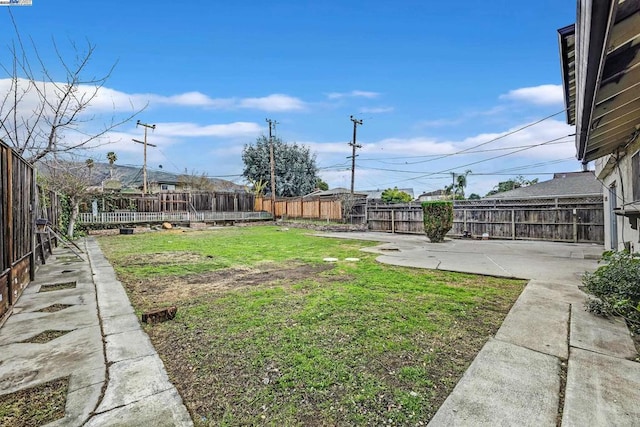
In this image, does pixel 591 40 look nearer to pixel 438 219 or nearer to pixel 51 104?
pixel 51 104

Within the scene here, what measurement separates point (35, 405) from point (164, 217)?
1807cm

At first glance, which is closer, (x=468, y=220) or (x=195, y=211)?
(x=468, y=220)

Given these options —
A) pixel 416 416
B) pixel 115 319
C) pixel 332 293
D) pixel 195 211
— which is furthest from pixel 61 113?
pixel 195 211

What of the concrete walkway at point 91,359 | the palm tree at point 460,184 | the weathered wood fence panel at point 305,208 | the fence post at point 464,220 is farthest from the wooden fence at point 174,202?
the palm tree at point 460,184

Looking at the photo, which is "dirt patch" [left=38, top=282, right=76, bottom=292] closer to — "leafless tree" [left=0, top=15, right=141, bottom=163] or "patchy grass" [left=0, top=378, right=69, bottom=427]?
"leafless tree" [left=0, top=15, right=141, bottom=163]

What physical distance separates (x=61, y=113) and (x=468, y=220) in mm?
13930

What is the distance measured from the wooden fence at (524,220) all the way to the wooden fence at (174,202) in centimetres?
1314

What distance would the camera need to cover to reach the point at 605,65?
1.77 metres

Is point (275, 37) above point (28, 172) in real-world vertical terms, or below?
above

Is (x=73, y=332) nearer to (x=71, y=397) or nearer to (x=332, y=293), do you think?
(x=71, y=397)

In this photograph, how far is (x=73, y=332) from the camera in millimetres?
2771

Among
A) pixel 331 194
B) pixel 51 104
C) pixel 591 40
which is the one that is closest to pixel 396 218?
pixel 51 104

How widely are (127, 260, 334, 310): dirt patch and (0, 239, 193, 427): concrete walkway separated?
1.23ft

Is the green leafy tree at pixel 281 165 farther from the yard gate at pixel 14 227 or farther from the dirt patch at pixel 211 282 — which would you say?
the yard gate at pixel 14 227
